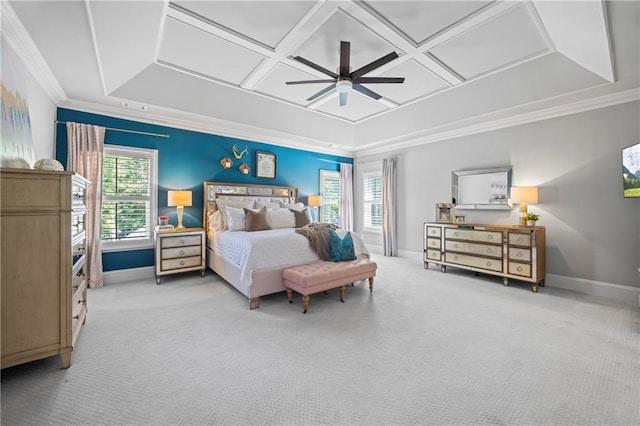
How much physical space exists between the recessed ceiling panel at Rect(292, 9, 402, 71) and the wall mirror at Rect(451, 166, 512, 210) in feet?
9.89

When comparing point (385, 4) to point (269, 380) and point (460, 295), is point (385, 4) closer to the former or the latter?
point (269, 380)

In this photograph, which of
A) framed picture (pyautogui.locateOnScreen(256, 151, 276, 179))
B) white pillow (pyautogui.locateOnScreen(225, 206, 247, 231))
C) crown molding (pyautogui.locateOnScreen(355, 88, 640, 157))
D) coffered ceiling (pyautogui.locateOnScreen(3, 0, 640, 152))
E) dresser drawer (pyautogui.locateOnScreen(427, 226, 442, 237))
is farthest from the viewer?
framed picture (pyautogui.locateOnScreen(256, 151, 276, 179))

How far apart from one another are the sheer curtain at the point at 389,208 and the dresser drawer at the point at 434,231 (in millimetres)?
1274

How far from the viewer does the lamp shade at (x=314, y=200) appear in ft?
21.1

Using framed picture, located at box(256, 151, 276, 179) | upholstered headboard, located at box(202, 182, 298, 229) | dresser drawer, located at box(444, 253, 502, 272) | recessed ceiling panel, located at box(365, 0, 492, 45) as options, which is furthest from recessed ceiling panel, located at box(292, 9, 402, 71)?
dresser drawer, located at box(444, 253, 502, 272)

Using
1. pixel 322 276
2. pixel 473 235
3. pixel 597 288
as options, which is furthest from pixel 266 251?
pixel 597 288

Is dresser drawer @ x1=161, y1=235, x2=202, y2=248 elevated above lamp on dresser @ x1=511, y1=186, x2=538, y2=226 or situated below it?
below

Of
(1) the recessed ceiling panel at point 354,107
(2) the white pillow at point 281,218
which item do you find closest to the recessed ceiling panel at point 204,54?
(1) the recessed ceiling panel at point 354,107

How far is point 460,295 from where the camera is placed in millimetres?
3748

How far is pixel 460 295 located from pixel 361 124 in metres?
3.98

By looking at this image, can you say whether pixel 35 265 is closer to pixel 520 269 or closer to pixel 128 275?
pixel 128 275

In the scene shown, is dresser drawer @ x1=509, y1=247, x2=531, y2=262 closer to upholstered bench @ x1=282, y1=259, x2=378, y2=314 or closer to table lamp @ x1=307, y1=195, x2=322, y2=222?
upholstered bench @ x1=282, y1=259, x2=378, y2=314

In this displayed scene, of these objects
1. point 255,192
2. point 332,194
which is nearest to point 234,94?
point 255,192

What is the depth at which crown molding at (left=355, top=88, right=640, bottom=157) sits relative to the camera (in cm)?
366
